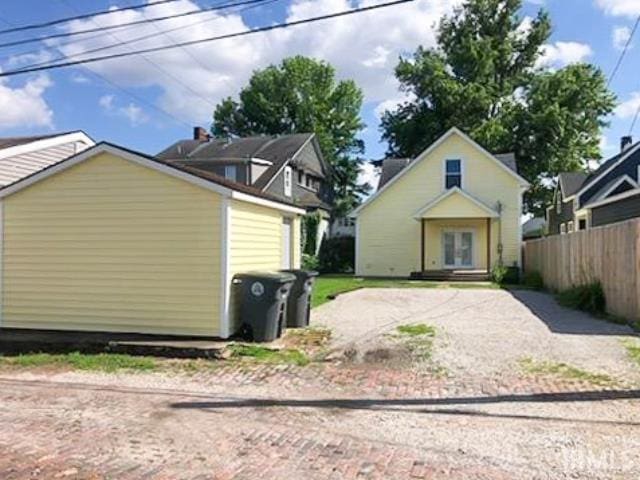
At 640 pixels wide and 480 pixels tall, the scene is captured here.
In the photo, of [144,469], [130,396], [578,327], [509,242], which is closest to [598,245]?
[578,327]

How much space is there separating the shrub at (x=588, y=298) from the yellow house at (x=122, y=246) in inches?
319

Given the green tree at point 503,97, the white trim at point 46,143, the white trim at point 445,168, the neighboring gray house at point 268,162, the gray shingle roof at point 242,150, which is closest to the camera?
the white trim at point 46,143

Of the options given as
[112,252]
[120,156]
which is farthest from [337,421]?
[120,156]

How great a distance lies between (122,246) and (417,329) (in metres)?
5.75

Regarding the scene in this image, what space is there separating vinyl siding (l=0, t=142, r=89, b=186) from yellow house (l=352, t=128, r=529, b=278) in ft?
47.2

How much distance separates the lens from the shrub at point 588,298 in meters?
14.0

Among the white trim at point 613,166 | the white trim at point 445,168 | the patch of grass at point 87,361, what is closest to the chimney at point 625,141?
the white trim at point 613,166

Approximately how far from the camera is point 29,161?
19.0 meters

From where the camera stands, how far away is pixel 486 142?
3928 centimetres

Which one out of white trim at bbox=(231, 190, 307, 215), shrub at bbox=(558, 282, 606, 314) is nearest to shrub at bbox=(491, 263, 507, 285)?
shrub at bbox=(558, 282, 606, 314)

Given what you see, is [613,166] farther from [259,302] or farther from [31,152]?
[31,152]

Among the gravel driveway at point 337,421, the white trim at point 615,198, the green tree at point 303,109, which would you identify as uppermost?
the green tree at point 303,109

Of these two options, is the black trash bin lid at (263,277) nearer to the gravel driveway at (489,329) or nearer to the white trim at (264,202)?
the white trim at (264,202)

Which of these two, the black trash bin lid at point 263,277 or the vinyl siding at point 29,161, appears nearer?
the black trash bin lid at point 263,277
